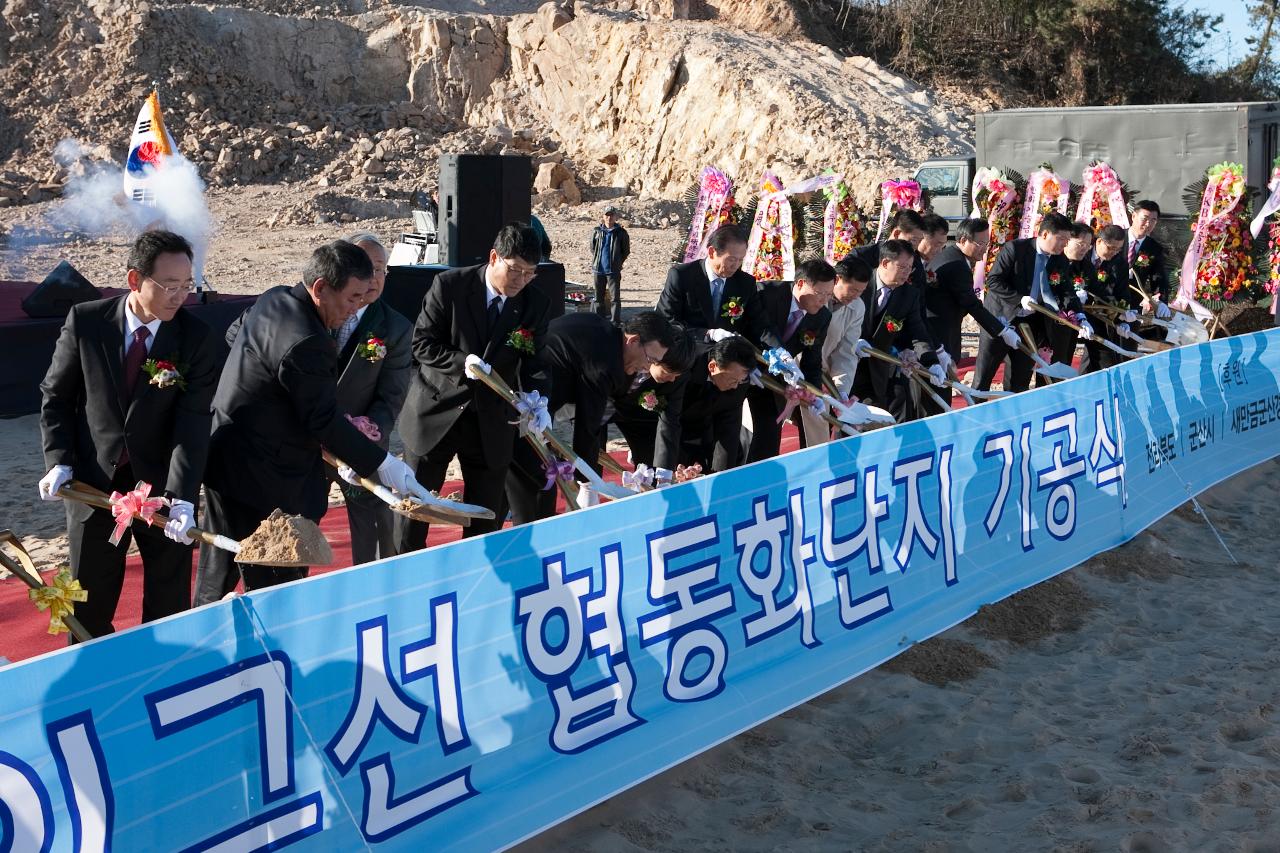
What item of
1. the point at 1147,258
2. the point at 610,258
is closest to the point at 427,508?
the point at 1147,258

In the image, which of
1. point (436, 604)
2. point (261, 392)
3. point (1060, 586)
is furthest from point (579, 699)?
point (1060, 586)

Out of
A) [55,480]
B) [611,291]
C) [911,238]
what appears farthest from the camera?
[611,291]

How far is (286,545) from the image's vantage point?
134 inches

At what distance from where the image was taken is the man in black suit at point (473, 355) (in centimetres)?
488

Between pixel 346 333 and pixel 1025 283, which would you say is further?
pixel 1025 283

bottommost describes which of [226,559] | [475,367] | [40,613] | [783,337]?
[40,613]

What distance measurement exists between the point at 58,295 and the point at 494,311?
630cm

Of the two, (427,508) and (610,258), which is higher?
(610,258)

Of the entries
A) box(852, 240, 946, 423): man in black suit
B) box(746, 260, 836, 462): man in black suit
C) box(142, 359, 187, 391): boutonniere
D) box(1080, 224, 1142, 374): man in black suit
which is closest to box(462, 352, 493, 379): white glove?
box(142, 359, 187, 391): boutonniere

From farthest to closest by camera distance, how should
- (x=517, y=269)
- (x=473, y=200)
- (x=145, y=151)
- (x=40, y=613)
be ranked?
(x=145, y=151), (x=473, y=200), (x=40, y=613), (x=517, y=269)

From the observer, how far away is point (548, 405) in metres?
5.05

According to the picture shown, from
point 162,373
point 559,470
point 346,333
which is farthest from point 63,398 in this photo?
point 559,470

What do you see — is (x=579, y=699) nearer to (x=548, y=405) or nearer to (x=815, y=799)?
(x=815, y=799)

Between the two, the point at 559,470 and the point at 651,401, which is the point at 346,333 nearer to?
the point at 559,470
